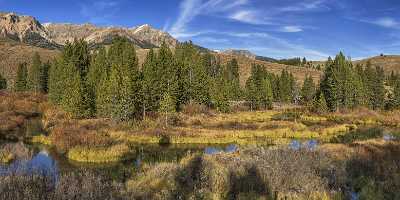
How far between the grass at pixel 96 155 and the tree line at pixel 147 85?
19316 millimetres

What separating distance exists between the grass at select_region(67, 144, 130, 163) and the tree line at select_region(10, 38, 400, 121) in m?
19.3

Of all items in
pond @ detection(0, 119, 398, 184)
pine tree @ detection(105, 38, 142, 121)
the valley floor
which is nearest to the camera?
the valley floor

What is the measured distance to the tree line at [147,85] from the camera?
180 feet

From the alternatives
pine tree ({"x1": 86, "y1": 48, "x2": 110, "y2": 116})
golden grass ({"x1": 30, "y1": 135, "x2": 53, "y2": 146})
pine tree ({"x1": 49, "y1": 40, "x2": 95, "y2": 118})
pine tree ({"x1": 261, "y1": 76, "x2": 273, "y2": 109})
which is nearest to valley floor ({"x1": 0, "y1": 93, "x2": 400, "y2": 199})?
golden grass ({"x1": 30, "y1": 135, "x2": 53, "y2": 146})

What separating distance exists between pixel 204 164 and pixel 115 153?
12239 mm

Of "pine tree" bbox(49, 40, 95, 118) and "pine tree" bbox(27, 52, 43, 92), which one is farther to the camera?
"pine tree" bbox(27, 52, 43, 92)

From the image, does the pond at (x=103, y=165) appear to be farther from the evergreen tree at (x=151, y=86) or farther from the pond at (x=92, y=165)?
the evergreen tree at (x=151, y=86)

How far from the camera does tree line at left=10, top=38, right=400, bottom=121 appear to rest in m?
54.8

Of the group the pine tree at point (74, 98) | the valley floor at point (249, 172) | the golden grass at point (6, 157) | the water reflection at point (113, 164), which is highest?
the pine tree at point (74, 98)

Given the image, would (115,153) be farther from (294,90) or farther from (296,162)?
(294,90)

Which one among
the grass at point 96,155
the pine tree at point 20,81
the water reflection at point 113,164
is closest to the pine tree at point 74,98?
the water reflection at point 113,164

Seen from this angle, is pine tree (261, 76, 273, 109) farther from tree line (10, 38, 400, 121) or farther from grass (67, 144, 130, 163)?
grass (67, 144, 130, 163)

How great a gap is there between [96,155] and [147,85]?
1254 inches

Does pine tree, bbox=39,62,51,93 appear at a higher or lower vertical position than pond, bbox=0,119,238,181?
higher
